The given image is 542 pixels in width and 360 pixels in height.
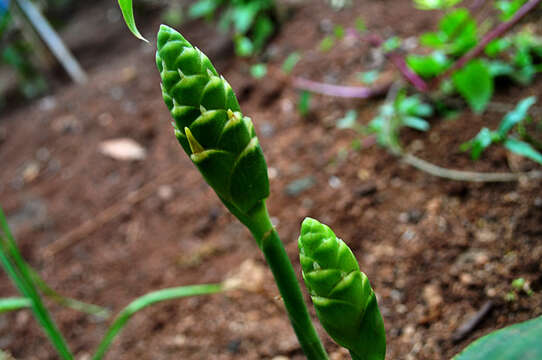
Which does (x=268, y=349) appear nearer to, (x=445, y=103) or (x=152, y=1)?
(x=445, y=103)

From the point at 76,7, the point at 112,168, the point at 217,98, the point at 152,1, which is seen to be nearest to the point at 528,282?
the point at 217,98

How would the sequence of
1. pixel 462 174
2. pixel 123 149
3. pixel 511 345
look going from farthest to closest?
pixel 123 149 < pixel 462 174 < pixel 511 345

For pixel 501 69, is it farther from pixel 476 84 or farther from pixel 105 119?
pixel 105 119

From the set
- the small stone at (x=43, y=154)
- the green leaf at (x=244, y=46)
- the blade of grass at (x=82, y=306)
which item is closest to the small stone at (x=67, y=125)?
the small stone at (x=43, y=154)

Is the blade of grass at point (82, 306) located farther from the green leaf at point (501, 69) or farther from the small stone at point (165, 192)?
the green leaf at point (501, 69)

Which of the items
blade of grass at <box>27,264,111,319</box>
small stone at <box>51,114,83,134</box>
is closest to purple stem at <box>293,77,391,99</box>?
blade of grass at <box>27,264,111,319</box>

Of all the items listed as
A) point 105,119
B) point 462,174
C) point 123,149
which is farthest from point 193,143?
point 105,119

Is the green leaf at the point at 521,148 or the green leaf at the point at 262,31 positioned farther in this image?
the green leaf at the point at 262,31
